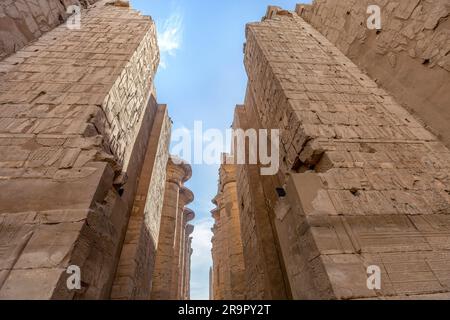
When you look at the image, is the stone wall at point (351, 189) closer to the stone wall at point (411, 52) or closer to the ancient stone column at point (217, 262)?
the stone wall at point (411, 52)

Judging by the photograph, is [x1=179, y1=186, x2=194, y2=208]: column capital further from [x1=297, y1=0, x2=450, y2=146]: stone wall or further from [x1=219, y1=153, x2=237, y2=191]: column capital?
[x1=297, y1=0, x2=450, y2=146]: stone wall

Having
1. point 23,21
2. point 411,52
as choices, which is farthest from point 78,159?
point 411,52

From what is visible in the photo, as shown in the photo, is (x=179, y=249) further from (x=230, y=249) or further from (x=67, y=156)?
(x=67, y=156)

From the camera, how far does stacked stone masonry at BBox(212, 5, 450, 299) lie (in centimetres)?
231

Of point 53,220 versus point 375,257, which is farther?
point 53,220

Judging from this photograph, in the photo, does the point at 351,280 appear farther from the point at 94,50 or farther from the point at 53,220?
the point at 94,50

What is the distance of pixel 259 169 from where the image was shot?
6.23m

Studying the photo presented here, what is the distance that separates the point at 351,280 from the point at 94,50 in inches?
250

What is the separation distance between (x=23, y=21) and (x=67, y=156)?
479cm

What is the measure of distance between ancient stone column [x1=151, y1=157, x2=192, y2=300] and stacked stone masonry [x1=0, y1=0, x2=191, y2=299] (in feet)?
5.95

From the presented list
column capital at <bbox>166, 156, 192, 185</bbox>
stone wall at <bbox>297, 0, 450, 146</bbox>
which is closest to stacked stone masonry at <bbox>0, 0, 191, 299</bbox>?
column capital at <bbox>166, 156, 192, 185</bbox>

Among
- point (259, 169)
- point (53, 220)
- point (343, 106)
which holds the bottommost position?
point (259, 169)
